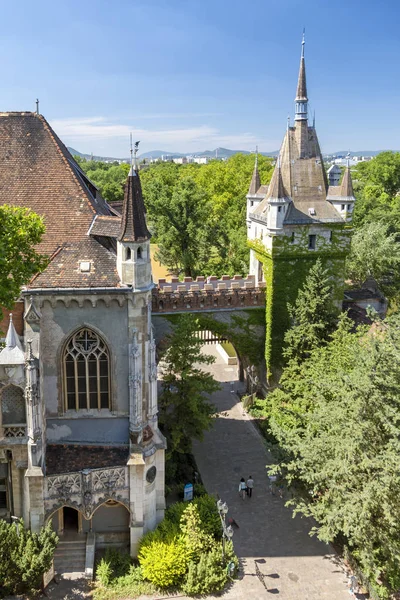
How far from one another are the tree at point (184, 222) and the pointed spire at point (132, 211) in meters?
33.3

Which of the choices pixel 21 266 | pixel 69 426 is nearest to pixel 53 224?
pixel 21 266

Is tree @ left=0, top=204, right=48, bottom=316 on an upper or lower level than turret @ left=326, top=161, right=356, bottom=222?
lower

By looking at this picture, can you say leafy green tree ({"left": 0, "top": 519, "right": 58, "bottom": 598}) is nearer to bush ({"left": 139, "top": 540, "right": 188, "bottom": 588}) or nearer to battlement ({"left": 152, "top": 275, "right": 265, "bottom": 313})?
bush ({"left": 139, "top": 540, "right": 188, "bottom": 588})

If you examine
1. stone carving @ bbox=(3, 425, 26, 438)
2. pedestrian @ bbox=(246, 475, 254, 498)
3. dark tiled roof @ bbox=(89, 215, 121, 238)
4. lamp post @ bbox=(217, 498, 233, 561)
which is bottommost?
pedestrian @ bbox=(246, 475, 254, 498)

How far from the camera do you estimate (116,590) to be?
20.8 metres

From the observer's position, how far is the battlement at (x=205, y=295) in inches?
1293

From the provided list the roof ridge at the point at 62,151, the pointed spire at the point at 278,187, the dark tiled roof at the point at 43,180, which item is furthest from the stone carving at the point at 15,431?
the pointed spire at the point at 278,187

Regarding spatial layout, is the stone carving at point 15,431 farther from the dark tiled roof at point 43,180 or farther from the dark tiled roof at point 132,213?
the dark tiled roof at point 132,213

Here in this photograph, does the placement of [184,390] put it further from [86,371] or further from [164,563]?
[164,563]

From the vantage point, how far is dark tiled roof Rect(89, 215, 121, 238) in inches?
870

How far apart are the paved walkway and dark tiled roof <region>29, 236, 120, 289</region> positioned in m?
13.0

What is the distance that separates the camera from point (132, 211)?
21.2 metres

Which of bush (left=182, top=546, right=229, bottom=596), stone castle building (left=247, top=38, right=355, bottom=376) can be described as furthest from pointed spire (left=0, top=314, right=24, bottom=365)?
stone castle building (left=247, top=38, right=355, bottom=376)

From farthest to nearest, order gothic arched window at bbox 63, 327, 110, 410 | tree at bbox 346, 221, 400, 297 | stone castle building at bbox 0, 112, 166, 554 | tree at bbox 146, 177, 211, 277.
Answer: tree at bbox 146, 177, 211, 277, tree at bbox 346, 221, 400, 297, gothic arched window at bbox 63, 327, 110, 410, stone castle building at bbox 0, 112, 166, 554
